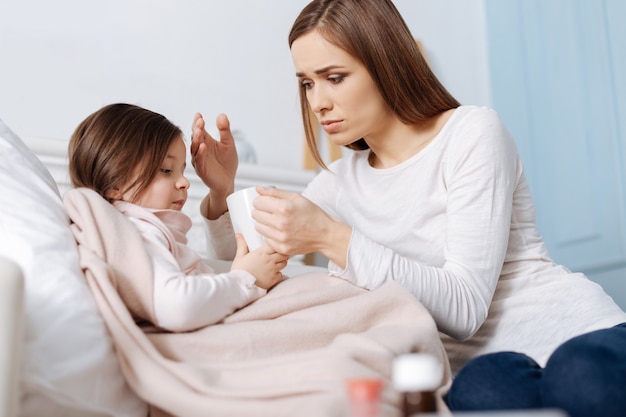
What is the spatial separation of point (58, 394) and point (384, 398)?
0.39 m

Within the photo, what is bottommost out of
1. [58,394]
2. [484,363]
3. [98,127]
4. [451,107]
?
[484,363]

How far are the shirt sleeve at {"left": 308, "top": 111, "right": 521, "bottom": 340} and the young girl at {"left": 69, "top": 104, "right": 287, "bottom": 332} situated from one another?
0.49 ft

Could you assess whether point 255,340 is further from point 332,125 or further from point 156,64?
point 156,64

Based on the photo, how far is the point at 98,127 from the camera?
135cm

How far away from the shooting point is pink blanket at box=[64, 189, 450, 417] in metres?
0.90

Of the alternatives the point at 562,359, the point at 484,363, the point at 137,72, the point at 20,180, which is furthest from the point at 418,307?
the point at 137,72

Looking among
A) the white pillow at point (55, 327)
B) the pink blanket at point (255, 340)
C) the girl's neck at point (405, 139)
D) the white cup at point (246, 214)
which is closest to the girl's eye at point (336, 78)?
the girl's neck at point (405, 139)

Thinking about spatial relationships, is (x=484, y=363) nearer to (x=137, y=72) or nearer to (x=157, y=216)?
(x=157, y=216)

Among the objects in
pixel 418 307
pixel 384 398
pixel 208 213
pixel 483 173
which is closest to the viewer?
pixel 384 398

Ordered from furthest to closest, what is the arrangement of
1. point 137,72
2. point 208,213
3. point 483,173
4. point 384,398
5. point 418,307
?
point 137,72, point 208,213, point 483,173, point 418,307, point 384,398

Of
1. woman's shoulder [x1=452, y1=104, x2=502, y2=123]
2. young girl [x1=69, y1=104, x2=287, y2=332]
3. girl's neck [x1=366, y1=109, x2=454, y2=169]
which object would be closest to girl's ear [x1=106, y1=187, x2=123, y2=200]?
young girl [x1=69, y1=104, x2=287, y2=332]

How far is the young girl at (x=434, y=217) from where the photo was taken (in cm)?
121

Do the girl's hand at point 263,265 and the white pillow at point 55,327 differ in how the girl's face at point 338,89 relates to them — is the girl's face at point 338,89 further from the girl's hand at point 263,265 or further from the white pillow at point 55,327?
the white pillow at point 55,327

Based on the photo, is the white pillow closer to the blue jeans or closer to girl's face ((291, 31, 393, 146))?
the blue jeans
